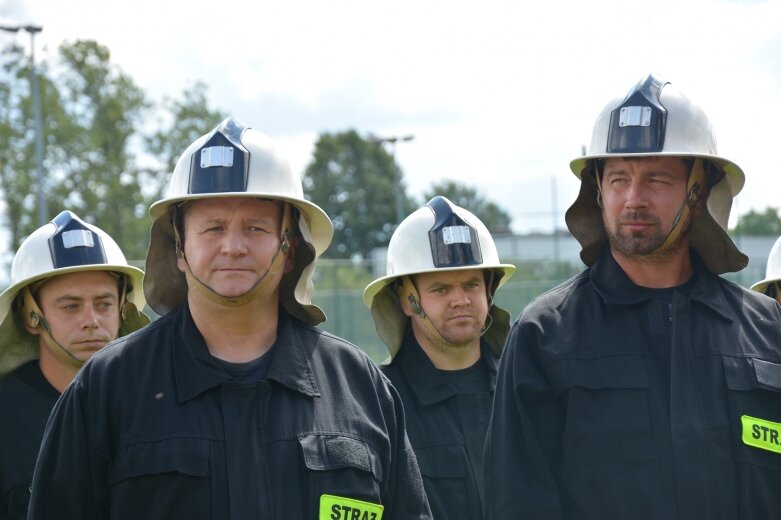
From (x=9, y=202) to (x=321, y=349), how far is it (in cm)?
3371

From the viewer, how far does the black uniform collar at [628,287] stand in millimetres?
4348

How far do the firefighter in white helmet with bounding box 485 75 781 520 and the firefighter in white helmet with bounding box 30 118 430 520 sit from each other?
0.48 m

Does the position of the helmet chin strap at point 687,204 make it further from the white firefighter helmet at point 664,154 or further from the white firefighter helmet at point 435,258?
the white firefighter helmet at point 435,258

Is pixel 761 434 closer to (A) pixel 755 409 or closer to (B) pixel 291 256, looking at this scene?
(A) pixel 755 409

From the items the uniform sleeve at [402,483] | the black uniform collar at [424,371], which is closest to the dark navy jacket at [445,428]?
the black uniform collar at [424,371]

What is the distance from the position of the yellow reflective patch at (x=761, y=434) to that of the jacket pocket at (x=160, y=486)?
187 centimetres

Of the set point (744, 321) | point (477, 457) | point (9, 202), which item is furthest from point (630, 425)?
point (9, 202)

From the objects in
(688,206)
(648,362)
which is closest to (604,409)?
(648,362)

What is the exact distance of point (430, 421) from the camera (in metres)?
5.69

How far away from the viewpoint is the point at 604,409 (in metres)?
4.13

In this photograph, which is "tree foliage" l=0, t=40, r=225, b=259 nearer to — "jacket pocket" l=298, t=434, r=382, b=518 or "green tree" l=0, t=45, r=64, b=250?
"green tree" l=0, t=45, r=64, b=250

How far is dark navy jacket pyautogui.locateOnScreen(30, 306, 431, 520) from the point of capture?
12.1 feet

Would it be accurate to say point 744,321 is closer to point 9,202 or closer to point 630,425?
point 630,425

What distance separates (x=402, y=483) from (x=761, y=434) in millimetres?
1273
